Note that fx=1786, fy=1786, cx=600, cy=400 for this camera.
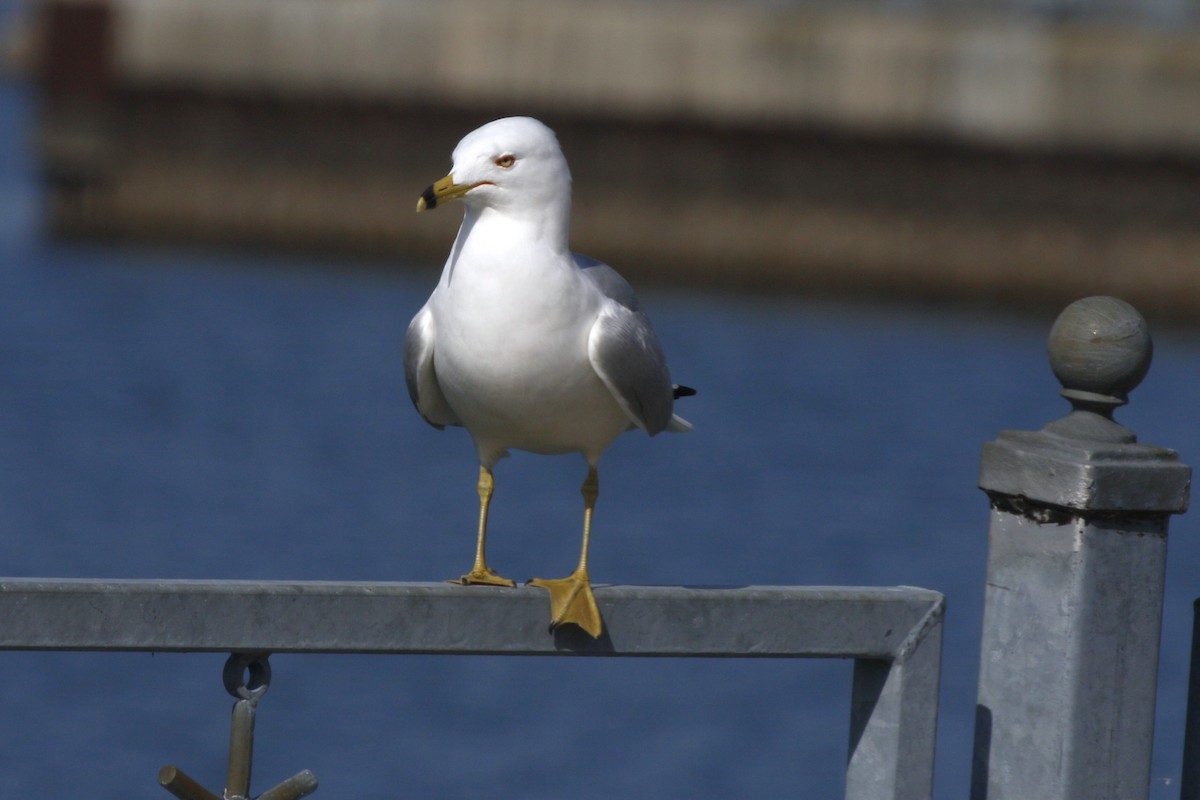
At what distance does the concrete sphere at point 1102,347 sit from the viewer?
312cm

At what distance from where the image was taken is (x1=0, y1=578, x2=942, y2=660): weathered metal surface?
257 centimetres

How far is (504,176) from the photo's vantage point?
3832 mm

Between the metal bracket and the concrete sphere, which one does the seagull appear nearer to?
the metal bracket

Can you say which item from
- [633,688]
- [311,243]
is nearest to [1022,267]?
[311,243]

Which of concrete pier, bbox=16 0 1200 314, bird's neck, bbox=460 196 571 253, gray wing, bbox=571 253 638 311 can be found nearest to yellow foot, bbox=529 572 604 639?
bird's neck, bbox=460 196 571 253

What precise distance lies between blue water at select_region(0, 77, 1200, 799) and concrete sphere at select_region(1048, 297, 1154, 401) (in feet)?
14.5

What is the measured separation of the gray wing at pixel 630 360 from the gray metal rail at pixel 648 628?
946mm

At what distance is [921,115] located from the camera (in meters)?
23.8

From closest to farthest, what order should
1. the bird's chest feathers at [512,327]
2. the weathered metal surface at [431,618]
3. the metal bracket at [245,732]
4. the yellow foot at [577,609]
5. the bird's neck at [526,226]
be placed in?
the weathered metal surface at [431,618] < the metal bracket at [245,732] < the yellow foot at [577,609] < the bird's chest feathers at [512,327] < the bird's neck at [526,226]

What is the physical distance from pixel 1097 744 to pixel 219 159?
23.8m

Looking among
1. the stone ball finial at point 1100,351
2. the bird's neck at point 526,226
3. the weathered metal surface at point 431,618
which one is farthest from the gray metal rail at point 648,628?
the bird's neck at point 526,226

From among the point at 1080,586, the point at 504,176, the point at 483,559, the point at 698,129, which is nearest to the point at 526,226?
the point at 504,176

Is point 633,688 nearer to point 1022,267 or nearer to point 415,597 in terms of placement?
point 415,597

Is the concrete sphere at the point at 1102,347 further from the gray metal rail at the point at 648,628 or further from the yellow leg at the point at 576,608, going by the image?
the yellow leg at the point at 576,608
